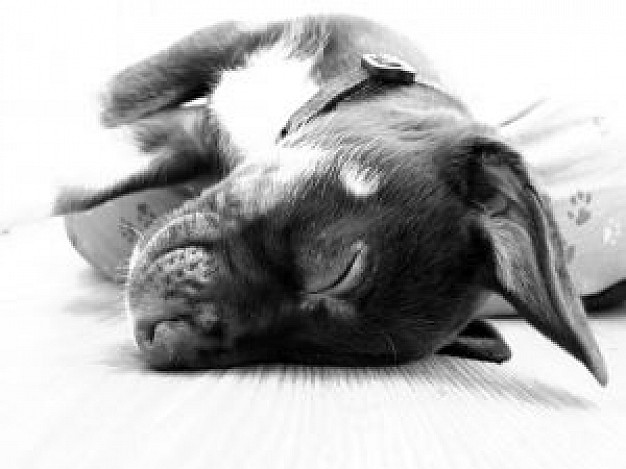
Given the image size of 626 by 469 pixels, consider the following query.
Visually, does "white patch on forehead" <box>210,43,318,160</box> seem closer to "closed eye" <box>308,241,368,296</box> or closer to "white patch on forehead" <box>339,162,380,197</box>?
"white patch on forehead" <box>339,162,380,197</box>

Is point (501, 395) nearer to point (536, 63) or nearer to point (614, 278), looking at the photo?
point (614, 278)

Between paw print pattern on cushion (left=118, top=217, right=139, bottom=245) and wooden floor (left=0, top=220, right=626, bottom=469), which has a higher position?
wooden floor (left=0, top=220, right=626, bottom=469)

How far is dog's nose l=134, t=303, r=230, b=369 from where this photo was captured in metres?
1.31

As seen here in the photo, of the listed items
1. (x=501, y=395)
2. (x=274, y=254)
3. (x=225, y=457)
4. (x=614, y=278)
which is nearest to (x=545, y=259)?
(x=501, y=395)

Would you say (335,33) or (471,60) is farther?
(471,60)

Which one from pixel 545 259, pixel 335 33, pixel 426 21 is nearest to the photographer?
pixel 545 259

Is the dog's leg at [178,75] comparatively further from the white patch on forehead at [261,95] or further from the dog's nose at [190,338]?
the dog's nose at [190,338]

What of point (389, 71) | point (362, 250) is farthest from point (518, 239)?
point (389, 71)

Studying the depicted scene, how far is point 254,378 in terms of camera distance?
128 centimetres

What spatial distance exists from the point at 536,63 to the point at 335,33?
4.36 ft

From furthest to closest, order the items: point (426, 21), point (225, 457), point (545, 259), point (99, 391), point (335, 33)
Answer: point (426, 21) < point (335, 33) < point (545, 259) < point (99, 391) < point (225, 457)

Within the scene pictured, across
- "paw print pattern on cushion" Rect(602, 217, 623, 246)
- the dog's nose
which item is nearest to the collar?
the dog's nose

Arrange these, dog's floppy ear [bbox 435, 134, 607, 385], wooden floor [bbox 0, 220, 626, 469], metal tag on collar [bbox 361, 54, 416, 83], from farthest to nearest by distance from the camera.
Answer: metal tag on collar [bbox 361, 54, 416, 83] → dog's floppy ear [bbox 435, 134, 607, 385] → wooden floor [bbox 0, 220, 626, 469]

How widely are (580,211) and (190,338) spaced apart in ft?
3.60
